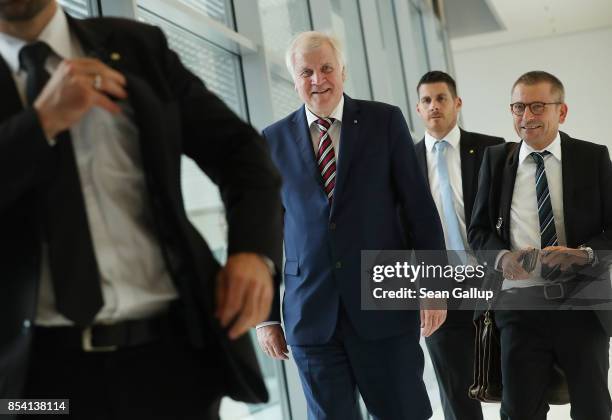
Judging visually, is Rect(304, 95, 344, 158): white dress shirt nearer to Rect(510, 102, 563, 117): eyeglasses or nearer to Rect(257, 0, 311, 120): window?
Rect(510, 102, 563, 117): eyeglasses

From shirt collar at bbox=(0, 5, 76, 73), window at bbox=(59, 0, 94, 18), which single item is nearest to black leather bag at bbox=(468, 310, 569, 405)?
window at bbox=(59, 0, 94, 18)

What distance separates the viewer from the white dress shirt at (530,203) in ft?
13.1

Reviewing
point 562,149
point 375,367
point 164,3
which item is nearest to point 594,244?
point 562,149

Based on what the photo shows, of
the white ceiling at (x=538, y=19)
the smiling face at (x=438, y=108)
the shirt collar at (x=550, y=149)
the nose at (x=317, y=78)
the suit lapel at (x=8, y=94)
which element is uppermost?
the white ceiling at (x=538, y=19)

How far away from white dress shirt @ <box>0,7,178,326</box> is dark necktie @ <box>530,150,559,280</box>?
2.66 meters

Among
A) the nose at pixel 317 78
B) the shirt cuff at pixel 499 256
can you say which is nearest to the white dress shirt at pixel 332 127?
the nose at pixel 317 78

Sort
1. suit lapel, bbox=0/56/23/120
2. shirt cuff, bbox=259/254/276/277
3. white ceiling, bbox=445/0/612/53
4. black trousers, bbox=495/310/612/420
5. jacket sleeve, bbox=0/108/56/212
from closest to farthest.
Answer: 1. jacket sleeve, bbox=0/108/56/212
2. suit lapel, bbox=0/56/23/120
3. shirt cuff, bbox=259/254/276/277
4. black trousers, bbox=495/310/612/420
5. white ceiling, bbox=445/0/612/53

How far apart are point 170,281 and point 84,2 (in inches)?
89.9

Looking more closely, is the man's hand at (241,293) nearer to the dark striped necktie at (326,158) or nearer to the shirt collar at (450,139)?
the dark striped necktie at (326,158)

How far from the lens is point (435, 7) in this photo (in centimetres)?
1464

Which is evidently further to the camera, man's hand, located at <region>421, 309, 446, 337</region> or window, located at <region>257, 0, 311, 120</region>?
window, located at <region>257, 0, 311, 120</region>

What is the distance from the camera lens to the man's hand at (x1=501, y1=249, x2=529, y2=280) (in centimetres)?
390

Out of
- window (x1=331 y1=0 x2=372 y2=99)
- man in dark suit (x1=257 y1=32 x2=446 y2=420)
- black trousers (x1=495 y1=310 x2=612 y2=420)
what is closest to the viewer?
man in dark suit (x1=257 y1=32 x2=446 y2=420)

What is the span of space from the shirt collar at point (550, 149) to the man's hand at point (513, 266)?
18.7 inches
